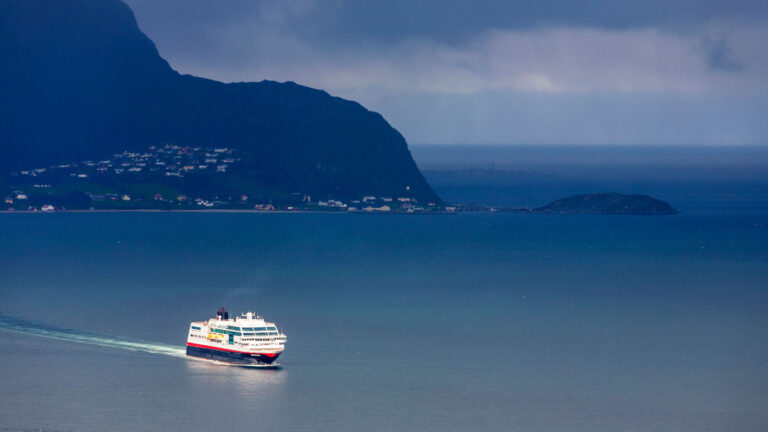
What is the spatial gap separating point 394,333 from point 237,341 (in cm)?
1473

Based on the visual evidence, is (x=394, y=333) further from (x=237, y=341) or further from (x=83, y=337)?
(x=83, y=337)

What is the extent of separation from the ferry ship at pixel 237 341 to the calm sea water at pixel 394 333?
131 cm

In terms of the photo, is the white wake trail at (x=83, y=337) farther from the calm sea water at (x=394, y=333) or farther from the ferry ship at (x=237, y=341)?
the ferry ship at (x=237, y=341)

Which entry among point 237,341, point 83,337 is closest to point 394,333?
point 237,341

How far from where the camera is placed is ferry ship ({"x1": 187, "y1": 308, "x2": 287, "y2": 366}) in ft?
249

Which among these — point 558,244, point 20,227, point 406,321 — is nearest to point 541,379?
point 406,321

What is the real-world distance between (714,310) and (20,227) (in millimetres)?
110844

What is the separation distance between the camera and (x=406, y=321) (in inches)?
Result: 3691

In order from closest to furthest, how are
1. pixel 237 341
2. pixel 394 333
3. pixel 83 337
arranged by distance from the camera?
pixel 237 341 → pixel 83 337 → pixel 394 333

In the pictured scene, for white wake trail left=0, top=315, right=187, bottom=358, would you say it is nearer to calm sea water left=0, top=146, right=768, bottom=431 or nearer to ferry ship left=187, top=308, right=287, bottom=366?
calm sea water left=0, top=146, right=768, bottom=431

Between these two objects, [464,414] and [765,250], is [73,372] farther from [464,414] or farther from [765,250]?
[765,250]

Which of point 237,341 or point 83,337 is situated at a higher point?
point 237,341

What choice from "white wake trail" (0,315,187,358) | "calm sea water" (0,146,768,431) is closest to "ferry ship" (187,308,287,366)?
"calm sea water" (0,146,768,431)

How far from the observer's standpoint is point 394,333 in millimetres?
87750
